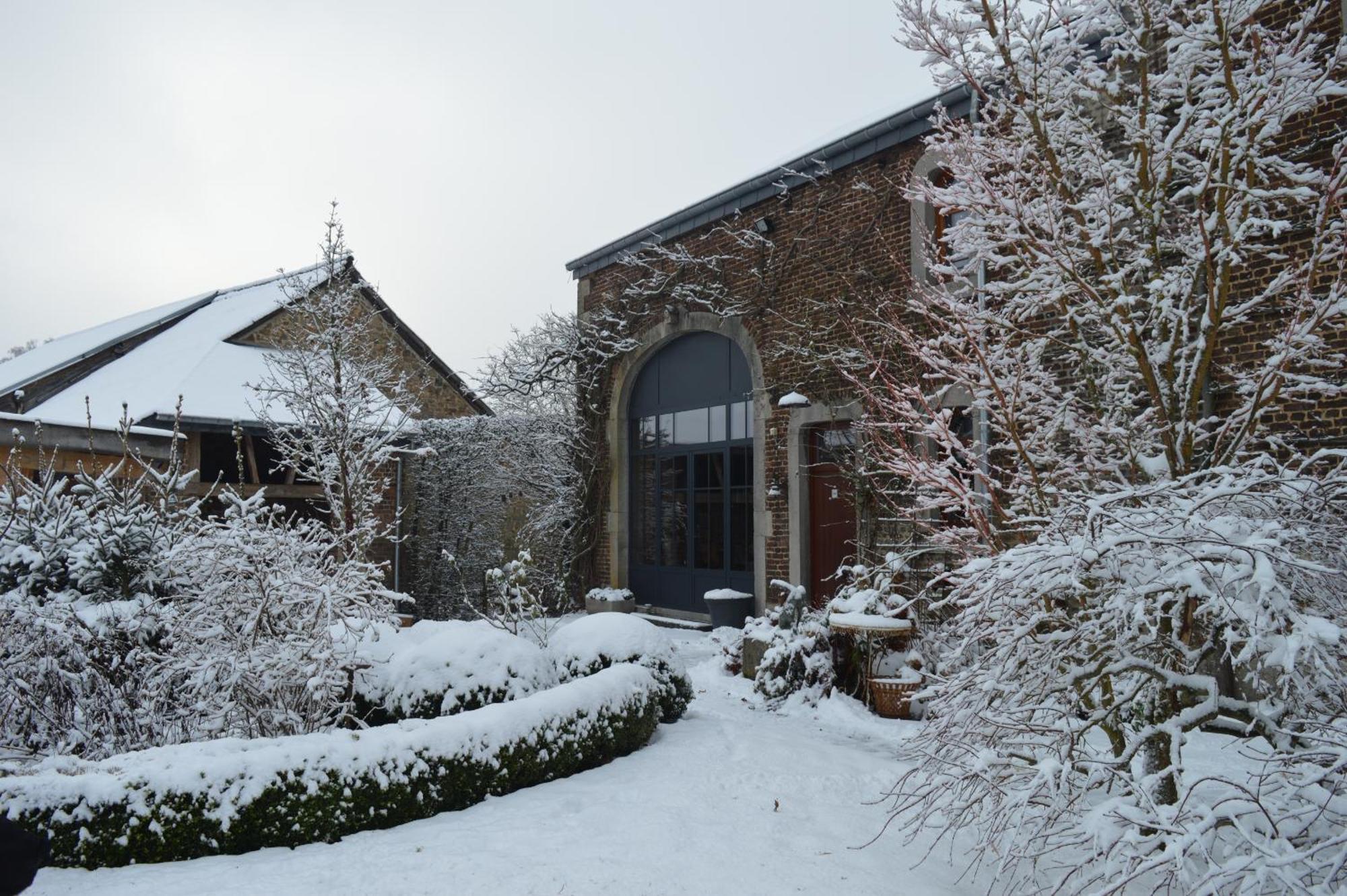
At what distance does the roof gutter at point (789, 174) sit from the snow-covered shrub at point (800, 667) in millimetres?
5007

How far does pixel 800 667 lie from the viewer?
7.63 metres

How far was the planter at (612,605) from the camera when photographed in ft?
42.4

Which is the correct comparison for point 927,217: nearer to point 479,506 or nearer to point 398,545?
point 479,506

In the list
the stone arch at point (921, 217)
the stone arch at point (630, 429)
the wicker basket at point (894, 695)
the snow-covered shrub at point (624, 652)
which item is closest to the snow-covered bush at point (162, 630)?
the snow-covered shrub at point (624, 652)

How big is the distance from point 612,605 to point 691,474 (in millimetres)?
2492

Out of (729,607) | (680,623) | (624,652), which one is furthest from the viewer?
(680,623)

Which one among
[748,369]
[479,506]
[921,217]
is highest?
[921,217]

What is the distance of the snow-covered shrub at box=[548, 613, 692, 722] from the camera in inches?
256

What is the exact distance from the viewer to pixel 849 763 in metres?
5.60

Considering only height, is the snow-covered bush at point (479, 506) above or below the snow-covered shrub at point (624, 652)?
above

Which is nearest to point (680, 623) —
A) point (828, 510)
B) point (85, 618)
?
point (828, 510)

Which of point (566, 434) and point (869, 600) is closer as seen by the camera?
point (869, 600)

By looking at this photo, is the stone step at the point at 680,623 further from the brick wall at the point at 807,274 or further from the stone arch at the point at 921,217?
the stone arch at the point at 921,217

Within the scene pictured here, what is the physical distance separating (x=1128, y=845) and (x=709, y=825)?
219cm
